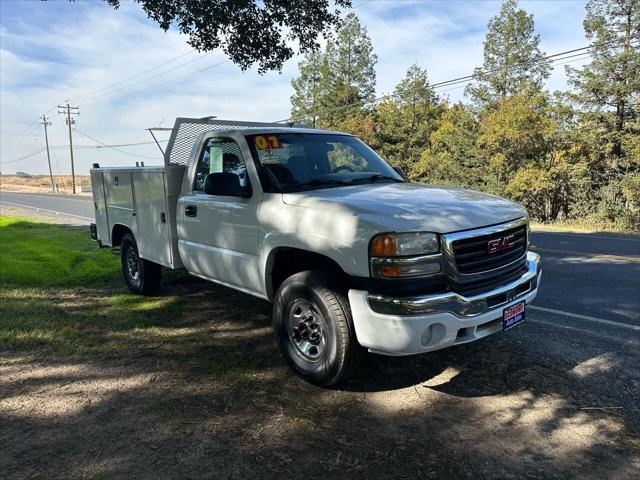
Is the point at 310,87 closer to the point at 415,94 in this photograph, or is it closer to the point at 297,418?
the point at 415,94

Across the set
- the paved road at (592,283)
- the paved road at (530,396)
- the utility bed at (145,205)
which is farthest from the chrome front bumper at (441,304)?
the utility bed at (145,205)

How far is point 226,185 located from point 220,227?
0.56 m

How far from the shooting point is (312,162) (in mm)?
4395

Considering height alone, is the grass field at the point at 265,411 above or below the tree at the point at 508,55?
below

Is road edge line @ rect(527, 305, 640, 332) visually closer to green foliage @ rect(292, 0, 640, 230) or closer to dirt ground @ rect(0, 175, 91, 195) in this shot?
green foliage @ rect(292, 0, 640, 230)

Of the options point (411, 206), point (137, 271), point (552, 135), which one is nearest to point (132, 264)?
point (137, 271)

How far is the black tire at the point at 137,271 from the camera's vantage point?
602cm

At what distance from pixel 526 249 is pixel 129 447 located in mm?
3399

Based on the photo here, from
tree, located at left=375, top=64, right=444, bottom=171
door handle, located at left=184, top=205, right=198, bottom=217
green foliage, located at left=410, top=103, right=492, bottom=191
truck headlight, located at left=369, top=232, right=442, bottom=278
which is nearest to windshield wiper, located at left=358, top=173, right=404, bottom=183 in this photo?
truck headlight, located at left=369, top=232, right=442, bottom=278

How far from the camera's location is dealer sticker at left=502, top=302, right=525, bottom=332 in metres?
3.44

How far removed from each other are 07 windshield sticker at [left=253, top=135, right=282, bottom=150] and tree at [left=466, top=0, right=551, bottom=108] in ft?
92.4

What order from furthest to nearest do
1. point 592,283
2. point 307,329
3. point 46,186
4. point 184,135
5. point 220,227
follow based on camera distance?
1. point 46,186
2. point 592,283
3. point 184,135
4. point 220,227
5. point 307,329

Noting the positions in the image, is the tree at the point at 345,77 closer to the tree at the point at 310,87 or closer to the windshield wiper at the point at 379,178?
the tree at the point at 310,87

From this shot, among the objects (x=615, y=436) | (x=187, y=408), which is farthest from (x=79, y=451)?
(x=615, y=436)
